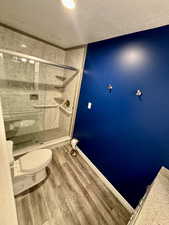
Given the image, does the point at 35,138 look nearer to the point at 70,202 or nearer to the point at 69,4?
the point at 70,202

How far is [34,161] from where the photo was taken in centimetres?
137

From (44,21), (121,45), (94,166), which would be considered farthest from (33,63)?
(94,166)

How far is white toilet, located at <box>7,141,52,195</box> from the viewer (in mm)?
1243

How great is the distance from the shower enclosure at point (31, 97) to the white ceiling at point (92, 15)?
1.55ft

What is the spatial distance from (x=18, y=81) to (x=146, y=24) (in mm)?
2182

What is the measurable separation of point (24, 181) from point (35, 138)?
85cm

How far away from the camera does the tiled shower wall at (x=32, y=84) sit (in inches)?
70.8

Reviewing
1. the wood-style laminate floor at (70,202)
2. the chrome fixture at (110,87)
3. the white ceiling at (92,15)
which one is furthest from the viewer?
the chrome fixture at (110,87)

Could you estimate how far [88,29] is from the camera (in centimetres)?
133

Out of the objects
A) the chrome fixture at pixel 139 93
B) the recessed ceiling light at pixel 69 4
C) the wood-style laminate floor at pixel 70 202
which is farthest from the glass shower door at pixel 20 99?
the chrome fixture at pixel 139 93

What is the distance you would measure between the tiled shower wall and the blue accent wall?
2.15 ft

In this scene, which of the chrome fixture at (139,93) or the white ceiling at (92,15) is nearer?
the white ceiling at (92,15)

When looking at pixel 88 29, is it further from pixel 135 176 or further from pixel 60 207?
pixel 60 207

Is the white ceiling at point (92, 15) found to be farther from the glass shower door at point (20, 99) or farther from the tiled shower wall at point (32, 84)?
the glass shower door at point (20, 99)
